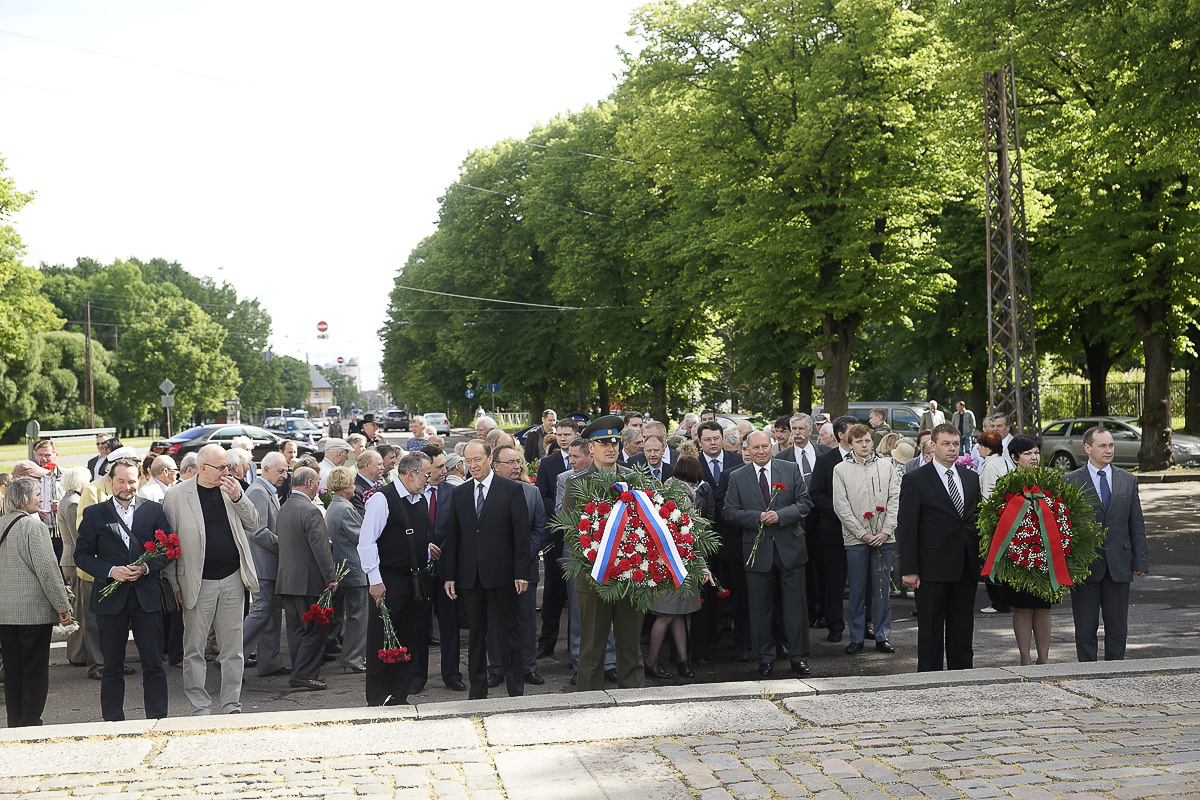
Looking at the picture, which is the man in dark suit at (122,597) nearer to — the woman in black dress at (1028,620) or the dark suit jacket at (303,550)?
the dark suit jacket at (303,550)

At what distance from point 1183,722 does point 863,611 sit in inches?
149

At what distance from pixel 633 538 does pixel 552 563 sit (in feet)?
10.0

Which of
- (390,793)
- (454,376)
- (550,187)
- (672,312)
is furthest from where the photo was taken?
(454,376)

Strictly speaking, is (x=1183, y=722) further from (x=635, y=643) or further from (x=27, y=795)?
(x=27, y=795)

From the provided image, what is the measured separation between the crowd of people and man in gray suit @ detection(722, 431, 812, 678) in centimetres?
2

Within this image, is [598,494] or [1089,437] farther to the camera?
[1089,437]

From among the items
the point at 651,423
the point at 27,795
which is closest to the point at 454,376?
the point at 651,423

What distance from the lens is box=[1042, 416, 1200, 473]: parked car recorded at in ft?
88.6

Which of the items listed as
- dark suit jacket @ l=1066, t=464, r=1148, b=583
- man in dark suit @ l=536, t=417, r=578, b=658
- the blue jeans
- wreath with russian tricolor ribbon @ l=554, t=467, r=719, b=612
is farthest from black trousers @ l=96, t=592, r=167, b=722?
dark suit jacket @ l=1066, t=464, r=1148, b=583

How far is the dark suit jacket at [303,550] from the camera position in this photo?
9273mm

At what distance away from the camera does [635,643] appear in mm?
7797

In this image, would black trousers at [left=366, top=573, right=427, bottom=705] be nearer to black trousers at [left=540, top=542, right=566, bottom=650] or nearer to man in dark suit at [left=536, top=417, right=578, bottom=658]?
man in dark suit at [left=536, top=417, right=578, bottom=658]

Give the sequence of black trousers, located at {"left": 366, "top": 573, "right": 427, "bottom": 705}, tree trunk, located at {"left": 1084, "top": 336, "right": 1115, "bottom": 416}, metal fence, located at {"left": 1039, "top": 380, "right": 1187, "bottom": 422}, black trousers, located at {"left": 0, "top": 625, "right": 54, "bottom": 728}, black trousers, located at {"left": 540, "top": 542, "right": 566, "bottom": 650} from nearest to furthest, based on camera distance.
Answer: black trousers, located at {"left": 0, "top": 625, "right": 54, "bottom": 728} → black trousers, located at {"left": 366, "top": 573, "right": 427, "bottom": 705} → black trousers, located at {"left": 540, "top": 542, "right": 566, "bottom": 650} → tree trunk, located at {"left": 1084, "top": 336, "right": 1115, "bottom": 416} → metal fence, located at {"left": 1039, "top": 380, "right": 1187, "bottom": 422}

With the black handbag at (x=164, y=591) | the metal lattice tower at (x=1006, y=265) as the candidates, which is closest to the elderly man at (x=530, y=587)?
the black handbag at (x=164, y=591)
